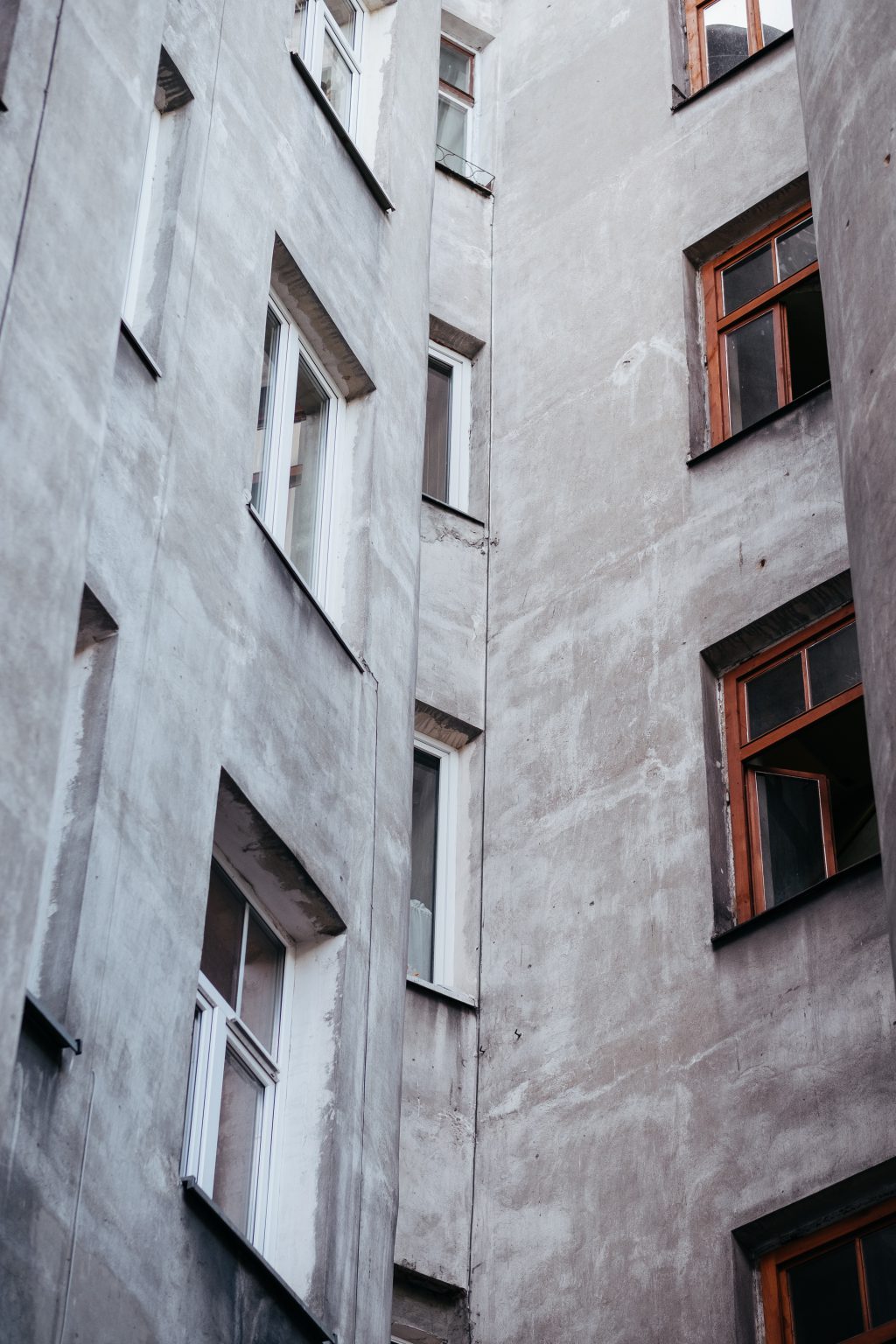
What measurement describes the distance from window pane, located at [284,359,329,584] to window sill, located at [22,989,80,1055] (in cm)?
489

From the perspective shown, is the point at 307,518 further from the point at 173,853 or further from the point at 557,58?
the point at 557,58

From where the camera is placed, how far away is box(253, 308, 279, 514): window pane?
13219 mm

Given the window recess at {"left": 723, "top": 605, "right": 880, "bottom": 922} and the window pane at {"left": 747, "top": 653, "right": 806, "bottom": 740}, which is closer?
the window recess at {"left": 723, "top": 605, "right": 880, "bottom": 922}

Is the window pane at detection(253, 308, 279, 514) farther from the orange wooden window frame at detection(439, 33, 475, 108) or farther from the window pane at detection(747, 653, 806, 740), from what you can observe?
the orange wooden window frame at detection(439, 33, 475, 108)

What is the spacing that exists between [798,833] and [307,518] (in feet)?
12.7

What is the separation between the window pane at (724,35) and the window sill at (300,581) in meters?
8.43

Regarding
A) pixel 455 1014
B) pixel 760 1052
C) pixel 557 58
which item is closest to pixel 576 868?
pixel 455 1014

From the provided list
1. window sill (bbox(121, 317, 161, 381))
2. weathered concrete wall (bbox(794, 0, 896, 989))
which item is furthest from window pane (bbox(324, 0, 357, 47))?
window sill (bbox(121, 317, 161, 381))

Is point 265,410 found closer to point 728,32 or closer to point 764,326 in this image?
point 764,326

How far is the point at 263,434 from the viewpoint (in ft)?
44.2

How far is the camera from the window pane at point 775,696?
1533cm

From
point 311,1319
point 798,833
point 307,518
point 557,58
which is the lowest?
point 311,1319

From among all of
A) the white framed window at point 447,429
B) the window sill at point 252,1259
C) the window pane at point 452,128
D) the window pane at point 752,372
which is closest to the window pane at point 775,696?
the window pane at point 752,372

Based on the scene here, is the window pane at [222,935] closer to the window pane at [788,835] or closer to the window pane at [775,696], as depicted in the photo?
the window pane at [788,835]
